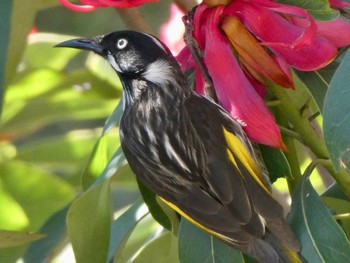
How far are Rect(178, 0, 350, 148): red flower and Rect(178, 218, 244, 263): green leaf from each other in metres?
0.20

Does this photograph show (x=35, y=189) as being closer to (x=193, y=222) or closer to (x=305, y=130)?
(x=193, y=222)

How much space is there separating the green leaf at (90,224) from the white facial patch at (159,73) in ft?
0.69

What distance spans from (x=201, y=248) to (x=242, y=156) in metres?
0.14

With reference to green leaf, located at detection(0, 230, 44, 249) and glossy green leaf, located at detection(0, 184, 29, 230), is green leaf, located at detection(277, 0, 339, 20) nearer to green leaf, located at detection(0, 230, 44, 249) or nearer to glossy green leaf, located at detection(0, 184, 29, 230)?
green leaf, located at detection(0, 230, 44, 249)

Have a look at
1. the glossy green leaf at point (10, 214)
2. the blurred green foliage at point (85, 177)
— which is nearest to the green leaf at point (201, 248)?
the blurred green foliage at point (85, 177)

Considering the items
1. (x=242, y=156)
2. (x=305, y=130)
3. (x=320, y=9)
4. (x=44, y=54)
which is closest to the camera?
(x=320, y=9)

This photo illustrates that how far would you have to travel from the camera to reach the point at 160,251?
1.80 m

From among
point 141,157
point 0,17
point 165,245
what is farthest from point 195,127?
point 0,17

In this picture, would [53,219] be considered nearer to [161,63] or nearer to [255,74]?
[161,63]

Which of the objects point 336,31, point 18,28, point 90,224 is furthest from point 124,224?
point 336,31

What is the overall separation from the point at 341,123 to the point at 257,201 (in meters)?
0.30

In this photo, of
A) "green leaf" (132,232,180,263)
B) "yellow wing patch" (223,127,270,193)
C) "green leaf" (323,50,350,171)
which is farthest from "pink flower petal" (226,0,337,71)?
"green leaf" (132,232,180,263)

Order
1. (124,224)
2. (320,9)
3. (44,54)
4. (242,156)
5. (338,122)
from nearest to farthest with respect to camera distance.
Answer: (338,122), (320,9), (242,156), (124,224), (44,54)

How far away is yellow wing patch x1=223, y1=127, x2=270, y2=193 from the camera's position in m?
1.64
